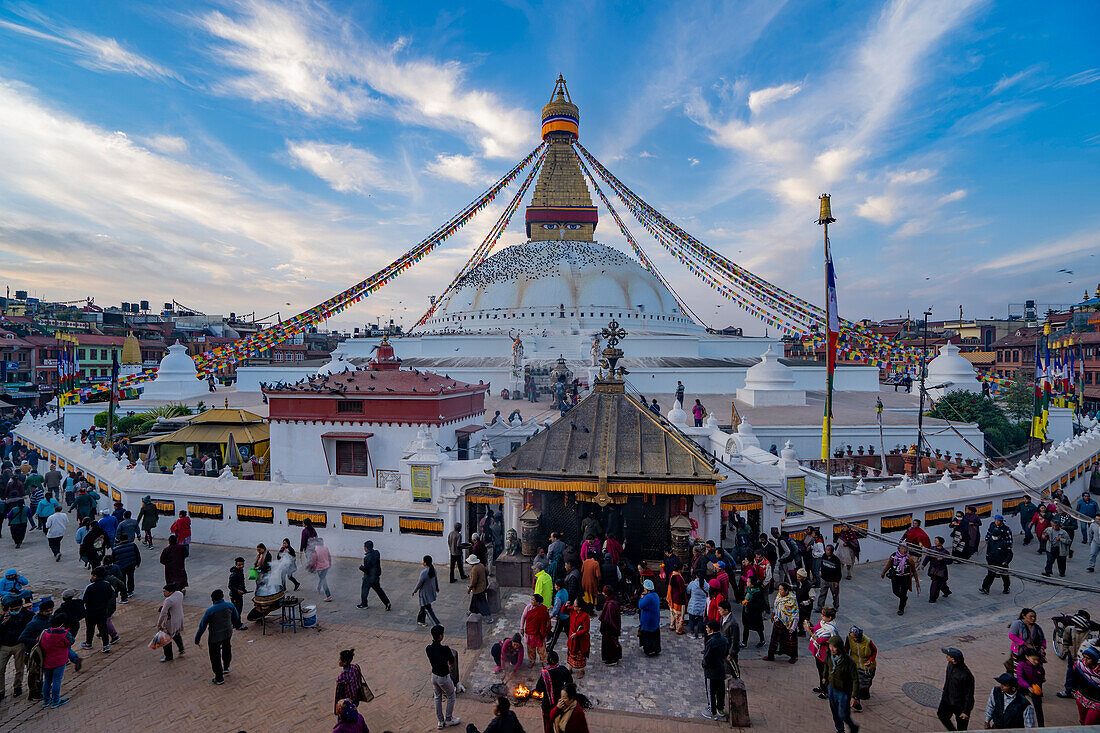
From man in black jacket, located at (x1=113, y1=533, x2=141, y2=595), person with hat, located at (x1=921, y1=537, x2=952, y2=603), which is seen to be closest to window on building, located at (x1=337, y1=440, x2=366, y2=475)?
man in black jacket, located at (x1=113, y1=533, x2=141, y2=595)

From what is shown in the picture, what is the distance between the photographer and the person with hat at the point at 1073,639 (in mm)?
5629

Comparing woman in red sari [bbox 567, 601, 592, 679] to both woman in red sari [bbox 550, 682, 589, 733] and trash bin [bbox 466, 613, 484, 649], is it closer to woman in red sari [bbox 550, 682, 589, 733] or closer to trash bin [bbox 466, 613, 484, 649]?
trash bin [bbox 466, 613, 484, 649]

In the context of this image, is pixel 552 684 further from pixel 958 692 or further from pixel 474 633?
pixel 958 692

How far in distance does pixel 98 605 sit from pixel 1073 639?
1070cm

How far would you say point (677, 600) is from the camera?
695 centimetres

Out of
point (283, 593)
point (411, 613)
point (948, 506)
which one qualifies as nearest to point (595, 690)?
point (411, 613)

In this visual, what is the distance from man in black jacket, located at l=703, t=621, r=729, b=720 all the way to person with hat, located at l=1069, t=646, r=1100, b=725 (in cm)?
300

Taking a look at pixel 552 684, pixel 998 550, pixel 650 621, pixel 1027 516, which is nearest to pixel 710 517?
pixel 650 621

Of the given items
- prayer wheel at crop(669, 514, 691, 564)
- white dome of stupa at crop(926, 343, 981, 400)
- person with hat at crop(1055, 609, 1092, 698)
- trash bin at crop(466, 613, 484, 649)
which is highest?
white dome of stupa at crop(926, 343, 981, 400)

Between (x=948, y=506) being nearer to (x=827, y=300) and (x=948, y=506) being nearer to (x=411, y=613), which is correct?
(x=827, y=300)

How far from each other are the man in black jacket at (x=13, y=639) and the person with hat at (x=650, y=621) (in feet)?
21.3

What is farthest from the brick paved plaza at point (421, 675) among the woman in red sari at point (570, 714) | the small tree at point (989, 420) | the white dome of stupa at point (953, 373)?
the white dome of stupa at point (953, 373)

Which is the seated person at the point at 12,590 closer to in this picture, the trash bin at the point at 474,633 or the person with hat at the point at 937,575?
the trash bin at the point at 474,633

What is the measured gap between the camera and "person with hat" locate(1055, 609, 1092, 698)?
563 centimetres
